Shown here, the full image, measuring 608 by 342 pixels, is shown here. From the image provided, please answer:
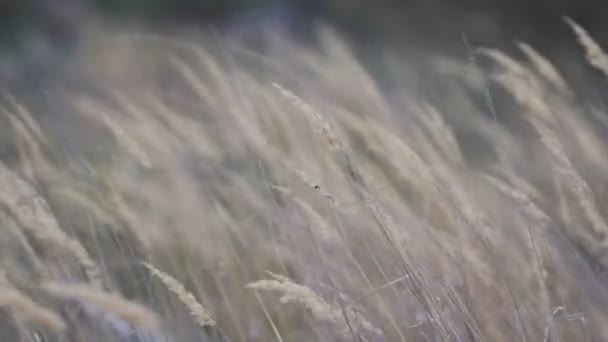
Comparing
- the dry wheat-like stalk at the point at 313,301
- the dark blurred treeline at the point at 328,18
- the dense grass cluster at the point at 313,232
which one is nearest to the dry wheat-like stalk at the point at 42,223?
the dense grass cluster at the point at 313,232

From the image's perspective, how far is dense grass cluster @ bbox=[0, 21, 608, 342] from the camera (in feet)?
5.00

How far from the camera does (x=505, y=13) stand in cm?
581

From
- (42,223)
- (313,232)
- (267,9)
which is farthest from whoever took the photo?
(267,9)

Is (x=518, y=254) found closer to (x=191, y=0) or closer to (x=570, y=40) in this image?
(x=570, y=40)

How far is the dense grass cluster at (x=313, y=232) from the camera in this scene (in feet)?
5.00

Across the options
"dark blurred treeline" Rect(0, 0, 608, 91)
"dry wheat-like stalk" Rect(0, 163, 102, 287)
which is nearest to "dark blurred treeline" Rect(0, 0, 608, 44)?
"dark blurred treeline" Rect(0, 0, 608, 91)

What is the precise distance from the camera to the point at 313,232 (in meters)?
1.73

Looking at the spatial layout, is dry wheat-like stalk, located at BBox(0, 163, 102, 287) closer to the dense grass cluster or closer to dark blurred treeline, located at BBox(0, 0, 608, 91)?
the dense grass cluster

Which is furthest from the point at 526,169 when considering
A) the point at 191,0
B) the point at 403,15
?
the point at 191,0

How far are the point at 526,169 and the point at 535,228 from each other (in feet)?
3.44

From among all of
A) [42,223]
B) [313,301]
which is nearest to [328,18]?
[42,223]

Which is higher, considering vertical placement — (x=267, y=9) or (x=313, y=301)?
(x=267, y=9)

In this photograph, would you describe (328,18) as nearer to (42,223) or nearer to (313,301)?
(42,223)

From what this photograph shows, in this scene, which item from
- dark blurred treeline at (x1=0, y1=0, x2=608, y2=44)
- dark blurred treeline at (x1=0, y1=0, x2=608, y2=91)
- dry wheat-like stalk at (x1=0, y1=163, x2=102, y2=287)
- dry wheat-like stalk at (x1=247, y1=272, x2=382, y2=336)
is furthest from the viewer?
dark blurred treeline at (x1=0, y1=0, x2=608, y2=44)
